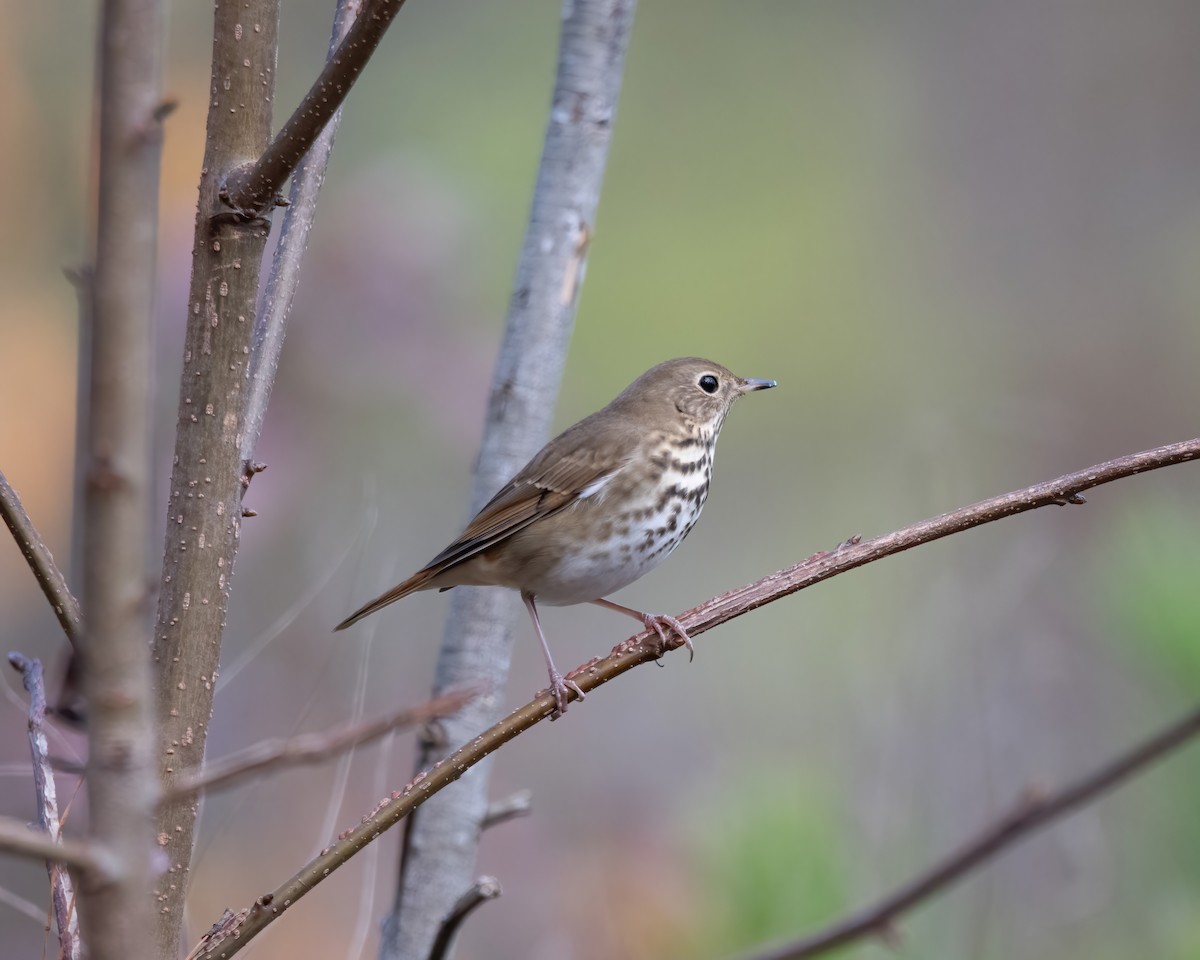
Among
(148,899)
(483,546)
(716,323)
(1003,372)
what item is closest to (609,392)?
(716,323)

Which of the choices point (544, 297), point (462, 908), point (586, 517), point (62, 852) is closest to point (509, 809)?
point (462, 908)

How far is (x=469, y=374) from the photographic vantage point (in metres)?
4.22

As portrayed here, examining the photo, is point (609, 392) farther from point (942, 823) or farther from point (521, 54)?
point (942, 823)

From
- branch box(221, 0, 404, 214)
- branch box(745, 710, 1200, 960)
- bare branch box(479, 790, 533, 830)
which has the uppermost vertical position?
branch box(221, 0, 404, 214)

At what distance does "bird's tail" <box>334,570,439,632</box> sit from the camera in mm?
2077

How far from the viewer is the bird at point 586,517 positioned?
2.32 metres

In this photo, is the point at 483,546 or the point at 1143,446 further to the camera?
the point at 1143,446

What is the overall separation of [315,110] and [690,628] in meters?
0.74

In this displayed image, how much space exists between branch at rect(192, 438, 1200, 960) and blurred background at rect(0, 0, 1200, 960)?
317mm

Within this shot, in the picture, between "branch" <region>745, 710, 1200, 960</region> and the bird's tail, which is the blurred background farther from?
"branch" <region>745, 710, 1200, 960</region>

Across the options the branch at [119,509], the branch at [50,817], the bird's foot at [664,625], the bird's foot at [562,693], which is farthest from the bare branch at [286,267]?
the branch at [119,509]

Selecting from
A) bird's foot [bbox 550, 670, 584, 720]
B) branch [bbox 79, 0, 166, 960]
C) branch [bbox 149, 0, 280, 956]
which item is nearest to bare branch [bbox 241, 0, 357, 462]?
branch [bbox 149, 0, 280, 956]

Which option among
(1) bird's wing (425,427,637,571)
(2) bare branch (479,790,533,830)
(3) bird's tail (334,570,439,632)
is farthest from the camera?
(1) bird's wing (425,427,637,571)

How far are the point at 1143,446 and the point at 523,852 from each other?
11.2ft
